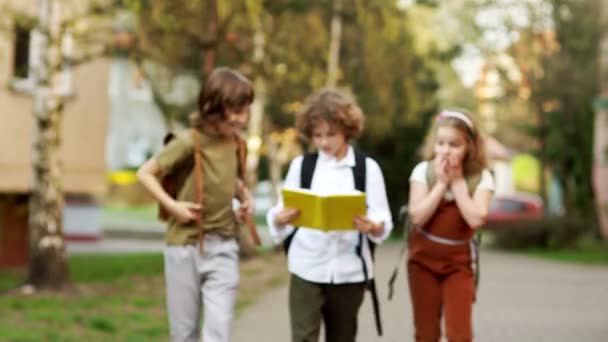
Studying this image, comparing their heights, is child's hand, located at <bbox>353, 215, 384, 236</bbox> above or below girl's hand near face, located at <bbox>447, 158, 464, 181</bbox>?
below

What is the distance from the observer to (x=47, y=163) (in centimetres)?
1383

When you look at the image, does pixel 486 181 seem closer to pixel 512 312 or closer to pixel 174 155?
pixel 174 155

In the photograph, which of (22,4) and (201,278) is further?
(22,4)

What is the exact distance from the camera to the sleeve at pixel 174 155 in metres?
6.35

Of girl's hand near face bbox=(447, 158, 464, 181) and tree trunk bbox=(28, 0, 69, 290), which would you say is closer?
girl's hand near face bbox=(447, 158, 464, 181)

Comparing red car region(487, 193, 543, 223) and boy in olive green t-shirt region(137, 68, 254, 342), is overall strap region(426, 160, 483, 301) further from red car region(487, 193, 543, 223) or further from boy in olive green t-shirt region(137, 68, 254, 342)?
red car region(487, 193, 543, 223)

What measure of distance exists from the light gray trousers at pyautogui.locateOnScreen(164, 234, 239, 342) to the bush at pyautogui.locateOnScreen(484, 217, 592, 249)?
24.6 metres

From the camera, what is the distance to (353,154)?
21.1ft

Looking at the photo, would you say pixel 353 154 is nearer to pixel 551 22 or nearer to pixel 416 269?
pixel 416 269

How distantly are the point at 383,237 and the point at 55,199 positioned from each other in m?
A: 8.14

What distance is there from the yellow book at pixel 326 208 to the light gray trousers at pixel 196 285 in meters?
0.49

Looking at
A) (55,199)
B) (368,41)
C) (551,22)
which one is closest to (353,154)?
(55,199)

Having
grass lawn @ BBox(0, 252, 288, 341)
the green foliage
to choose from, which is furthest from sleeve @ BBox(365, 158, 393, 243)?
the green foliage

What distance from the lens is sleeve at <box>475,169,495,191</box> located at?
6.68 metres
